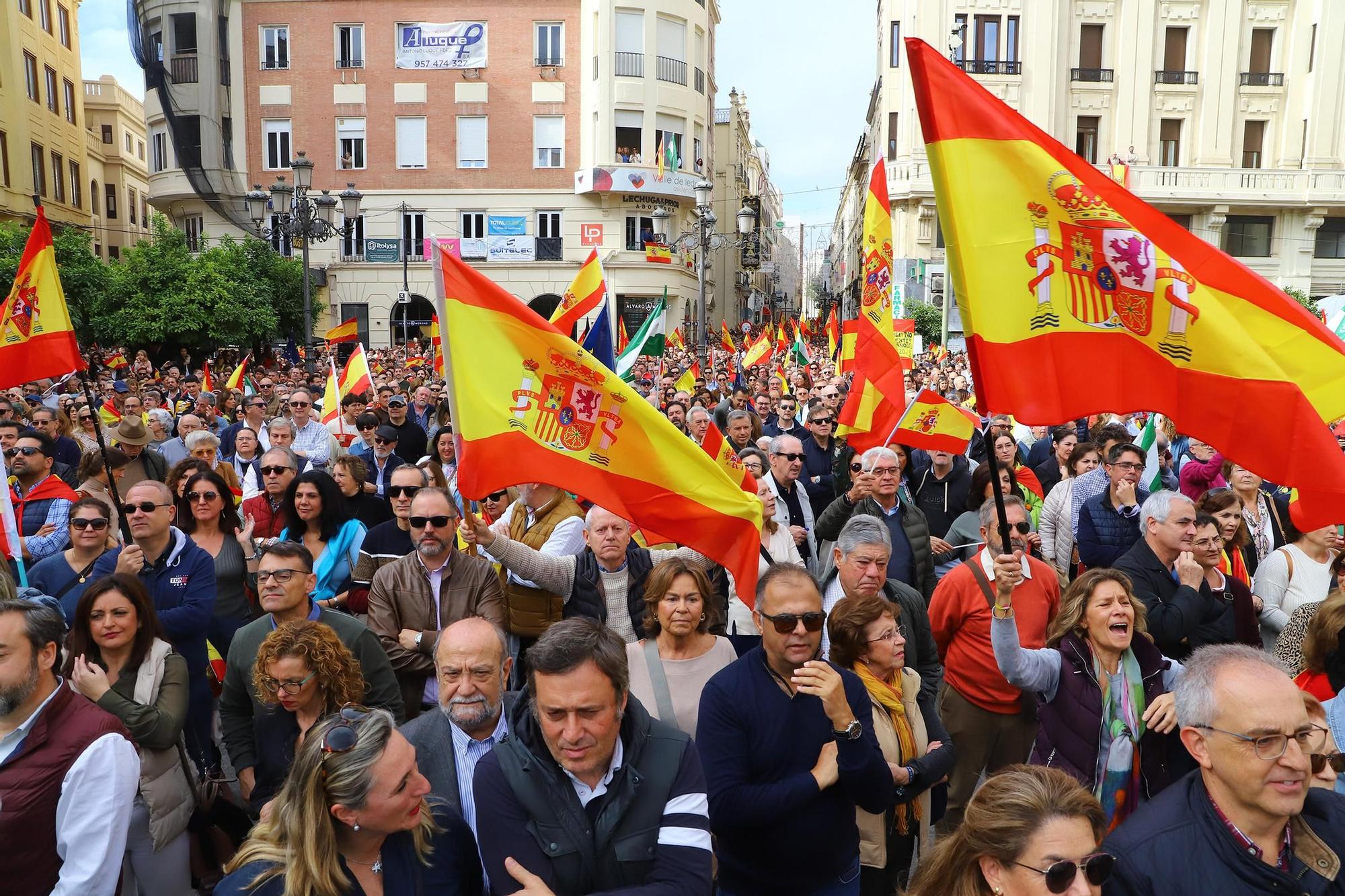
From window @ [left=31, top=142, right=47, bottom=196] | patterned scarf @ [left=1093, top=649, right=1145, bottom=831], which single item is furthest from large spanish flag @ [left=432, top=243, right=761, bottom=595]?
window @ [left=31, top=142, right=47, bottom=196]

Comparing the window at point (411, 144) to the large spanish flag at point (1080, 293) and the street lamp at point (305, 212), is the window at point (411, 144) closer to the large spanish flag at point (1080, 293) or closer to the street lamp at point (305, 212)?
the street lamp at point (305, 212)

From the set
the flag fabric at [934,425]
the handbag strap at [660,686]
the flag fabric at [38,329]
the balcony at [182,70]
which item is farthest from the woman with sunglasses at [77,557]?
the balcony at [182,70]

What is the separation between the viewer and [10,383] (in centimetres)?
630

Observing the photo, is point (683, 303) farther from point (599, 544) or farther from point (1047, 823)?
point (1047, 823)

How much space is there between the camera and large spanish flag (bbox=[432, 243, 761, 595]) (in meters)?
4.23

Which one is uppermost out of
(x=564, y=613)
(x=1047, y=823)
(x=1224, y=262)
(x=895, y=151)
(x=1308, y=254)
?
(x=895, y=151)

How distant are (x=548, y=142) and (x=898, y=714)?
37.2m

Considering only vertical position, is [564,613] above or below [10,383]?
below

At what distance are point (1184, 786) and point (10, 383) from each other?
6788 millimetres

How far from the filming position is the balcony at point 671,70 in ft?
123

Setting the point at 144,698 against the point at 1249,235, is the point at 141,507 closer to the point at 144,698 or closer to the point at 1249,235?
the point at 144,698

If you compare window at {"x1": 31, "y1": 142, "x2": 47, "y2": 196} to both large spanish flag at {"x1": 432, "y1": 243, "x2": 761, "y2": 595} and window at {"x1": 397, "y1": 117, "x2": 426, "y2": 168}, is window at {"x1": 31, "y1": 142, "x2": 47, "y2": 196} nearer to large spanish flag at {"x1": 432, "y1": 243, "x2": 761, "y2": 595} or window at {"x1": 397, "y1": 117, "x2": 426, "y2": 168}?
window at {"x1": 397, "y1": 117, "x2": 426, "y2": 168}

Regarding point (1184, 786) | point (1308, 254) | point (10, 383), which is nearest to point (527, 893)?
point (1184, 786)

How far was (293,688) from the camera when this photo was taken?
3.56 metres
